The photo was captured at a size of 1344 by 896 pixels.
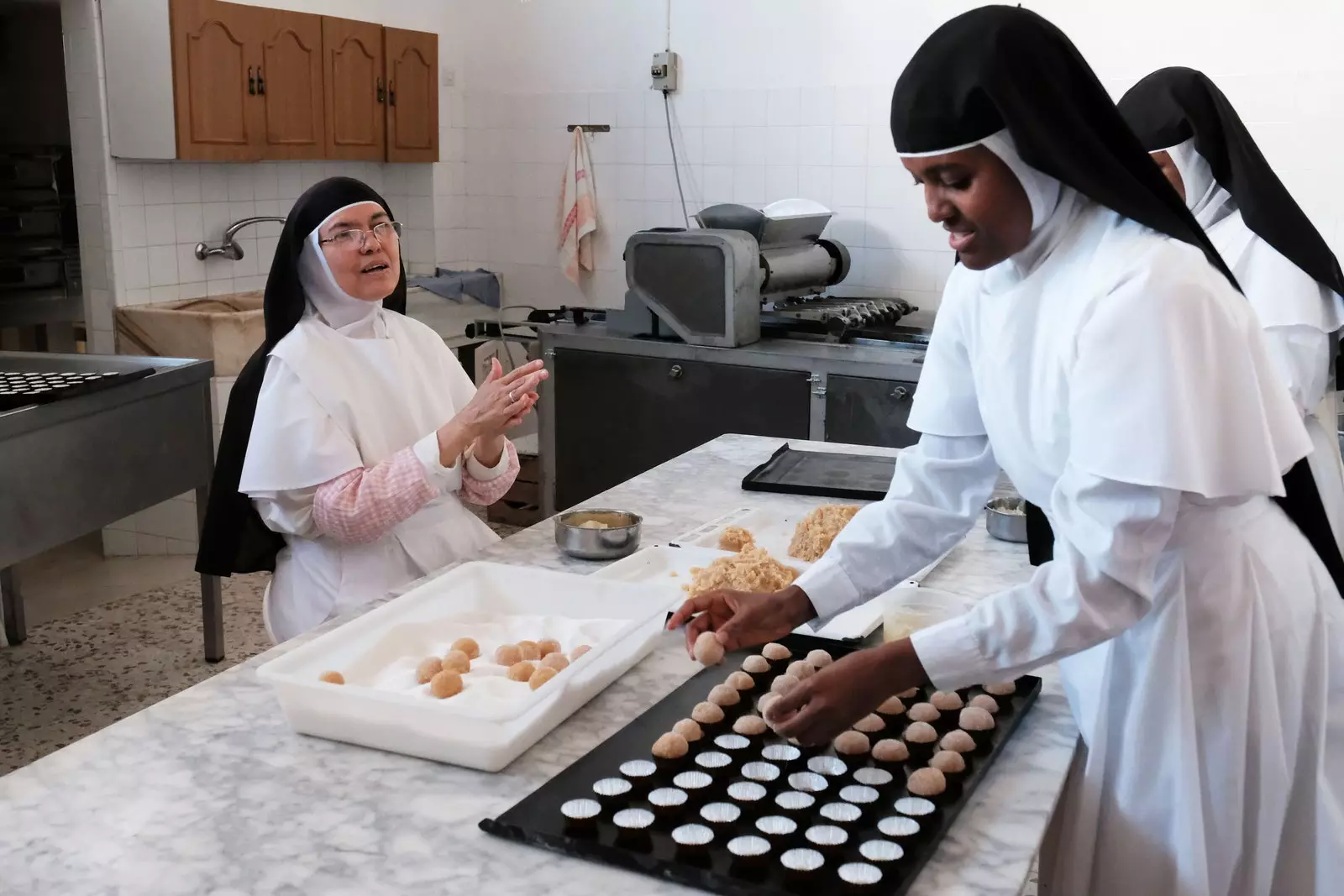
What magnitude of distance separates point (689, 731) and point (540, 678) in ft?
0.80

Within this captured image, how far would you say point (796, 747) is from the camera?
1.59 m

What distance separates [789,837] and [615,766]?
0.88 feet

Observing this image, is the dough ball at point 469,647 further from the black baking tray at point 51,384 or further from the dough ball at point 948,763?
the black baking tray at point 51,384

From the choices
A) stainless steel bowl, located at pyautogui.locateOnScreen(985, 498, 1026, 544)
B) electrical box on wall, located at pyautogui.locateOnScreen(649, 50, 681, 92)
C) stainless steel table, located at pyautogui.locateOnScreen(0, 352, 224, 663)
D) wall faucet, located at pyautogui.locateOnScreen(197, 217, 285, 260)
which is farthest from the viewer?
electrical box on wall, located at pyautogui.locateOnScreen(649, 50, 681, 92)

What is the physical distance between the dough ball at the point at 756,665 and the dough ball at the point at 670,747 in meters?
0.29

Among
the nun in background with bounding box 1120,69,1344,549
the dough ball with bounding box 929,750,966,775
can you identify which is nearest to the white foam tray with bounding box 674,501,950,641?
the dough ball with bounding box 929,750,966,775

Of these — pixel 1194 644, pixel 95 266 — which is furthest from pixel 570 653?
pixel 95 266

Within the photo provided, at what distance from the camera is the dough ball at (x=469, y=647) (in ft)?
6.07

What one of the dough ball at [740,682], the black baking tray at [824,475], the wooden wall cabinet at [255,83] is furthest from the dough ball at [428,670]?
the wooden wall cabinet at [255,83]

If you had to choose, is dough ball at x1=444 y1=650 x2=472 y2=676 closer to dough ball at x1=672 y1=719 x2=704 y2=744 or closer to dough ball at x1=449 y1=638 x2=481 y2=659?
dough ball at x1=449 y1=638 x2=481 y2=659

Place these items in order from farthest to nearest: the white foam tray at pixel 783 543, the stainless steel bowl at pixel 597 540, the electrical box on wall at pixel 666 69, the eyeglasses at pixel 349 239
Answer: the electrical box on wall at pixel 666 69
the eyeglasses at pixel 349 239
the stainless steel bowl at pixel 597 540
the white foam tray at pixel 783 543

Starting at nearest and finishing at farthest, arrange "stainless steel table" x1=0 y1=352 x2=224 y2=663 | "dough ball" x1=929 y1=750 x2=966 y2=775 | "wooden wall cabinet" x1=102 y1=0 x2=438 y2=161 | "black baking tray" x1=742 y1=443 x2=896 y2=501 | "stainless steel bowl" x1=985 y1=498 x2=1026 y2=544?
"dough ball" x1=929 y1=750 x2=966 y2=775 → "stainless steel bowl" x1=985 y1=498 x2=1026 y2=544 → "black baking tray" x1=742 y1=443 x2=896 y2=501 → "stainless steel table" x1=0 y1=352 x2=224 y2=663 → "wooden wall cabinet" x1=102 y1=0 x2=438 y2=161

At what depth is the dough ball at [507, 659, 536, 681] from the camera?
176cm

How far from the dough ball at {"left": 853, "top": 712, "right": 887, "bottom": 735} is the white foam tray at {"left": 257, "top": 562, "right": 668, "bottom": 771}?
365 millimetres
